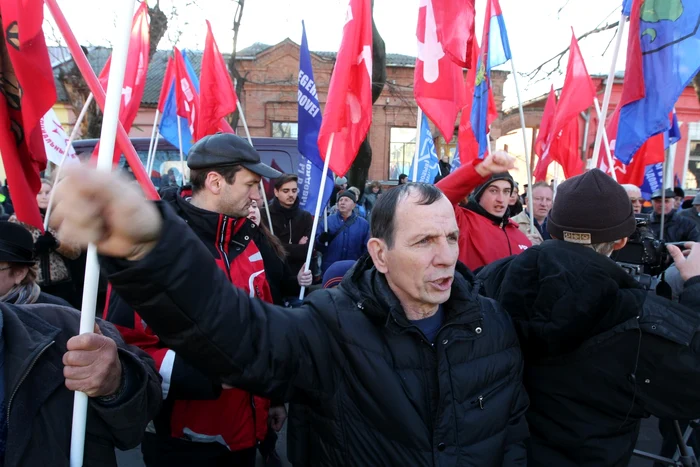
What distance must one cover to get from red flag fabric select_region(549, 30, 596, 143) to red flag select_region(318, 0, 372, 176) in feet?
6.82

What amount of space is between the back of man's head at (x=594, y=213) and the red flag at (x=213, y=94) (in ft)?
14.6

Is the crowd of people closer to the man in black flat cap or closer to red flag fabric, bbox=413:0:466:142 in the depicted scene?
red flag fabric, bbox=413:0:466:142

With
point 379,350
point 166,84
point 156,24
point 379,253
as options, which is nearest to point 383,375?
point 379,350

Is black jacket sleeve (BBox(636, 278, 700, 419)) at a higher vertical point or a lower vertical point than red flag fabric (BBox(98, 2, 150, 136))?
lower

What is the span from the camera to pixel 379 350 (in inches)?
53.2

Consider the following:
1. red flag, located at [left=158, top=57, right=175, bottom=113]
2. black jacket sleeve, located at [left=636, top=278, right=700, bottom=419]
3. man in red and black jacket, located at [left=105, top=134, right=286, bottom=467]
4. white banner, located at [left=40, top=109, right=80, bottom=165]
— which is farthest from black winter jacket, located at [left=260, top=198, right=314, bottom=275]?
black jacket sleeve, located at [left=636, top=278, right=700, bottom=419]

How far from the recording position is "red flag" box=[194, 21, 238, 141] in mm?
5438

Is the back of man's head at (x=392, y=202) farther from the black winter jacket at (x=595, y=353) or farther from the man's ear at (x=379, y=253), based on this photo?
the black winter jacket at (x=595, y=353)

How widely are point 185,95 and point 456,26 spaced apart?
4.11 meters

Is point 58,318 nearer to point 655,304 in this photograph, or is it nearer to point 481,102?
point 655,304

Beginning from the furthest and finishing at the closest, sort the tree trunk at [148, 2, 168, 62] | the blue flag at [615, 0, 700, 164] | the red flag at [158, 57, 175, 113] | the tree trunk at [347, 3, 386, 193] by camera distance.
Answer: the tree trunk at [148, 2, 168, 62]
the tree trunk at [347, 3, 386, 193]
the red flag at [158, 57, 175, 113]
the blue flag at [615, 0, 700, 164]

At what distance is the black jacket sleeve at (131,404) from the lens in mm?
1324

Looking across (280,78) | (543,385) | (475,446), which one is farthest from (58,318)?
(280,78)

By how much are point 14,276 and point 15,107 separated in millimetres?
635
